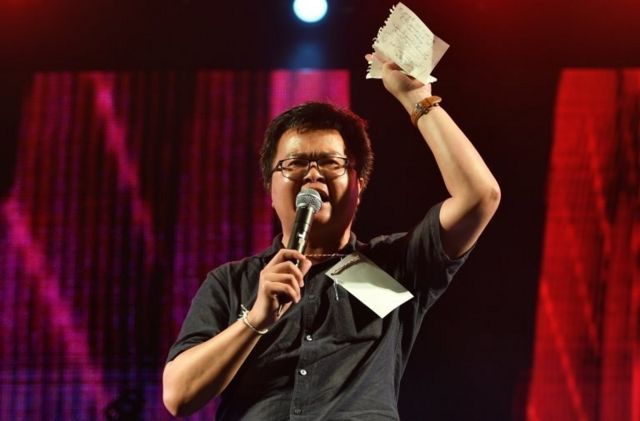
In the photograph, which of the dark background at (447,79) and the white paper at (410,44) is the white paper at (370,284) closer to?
the white paper at (410,44)

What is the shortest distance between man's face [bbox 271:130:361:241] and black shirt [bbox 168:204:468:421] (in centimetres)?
8

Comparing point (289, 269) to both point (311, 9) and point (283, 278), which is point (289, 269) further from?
point (311, 9)

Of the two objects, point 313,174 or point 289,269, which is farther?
point 313,174

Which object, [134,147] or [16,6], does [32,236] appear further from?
[16,6]

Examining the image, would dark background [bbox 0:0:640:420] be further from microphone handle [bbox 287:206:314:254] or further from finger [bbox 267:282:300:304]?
finger [bbox 267:282:300:304]

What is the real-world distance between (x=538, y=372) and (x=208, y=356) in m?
1.58

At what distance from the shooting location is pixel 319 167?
55.2 inches

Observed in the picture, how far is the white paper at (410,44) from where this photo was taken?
4.17 ft

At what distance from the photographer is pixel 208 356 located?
119cm

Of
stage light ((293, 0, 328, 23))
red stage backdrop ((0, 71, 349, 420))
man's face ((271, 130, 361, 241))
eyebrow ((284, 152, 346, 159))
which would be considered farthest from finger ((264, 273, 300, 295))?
stage light ((293, 0, 328, 23))

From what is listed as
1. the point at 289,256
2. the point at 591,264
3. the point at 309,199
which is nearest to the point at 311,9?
the point at 591,264

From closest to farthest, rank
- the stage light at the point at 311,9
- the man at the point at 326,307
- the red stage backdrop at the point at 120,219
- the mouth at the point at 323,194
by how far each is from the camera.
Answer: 1. the man at the point at 326,307
2. the mouth at the point at 323,194
3. the red stage backdrop at the point at 120,219
4. the stage light at the point at 311,9

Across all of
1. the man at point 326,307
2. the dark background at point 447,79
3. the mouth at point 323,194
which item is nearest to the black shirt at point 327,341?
the man at point 326,307

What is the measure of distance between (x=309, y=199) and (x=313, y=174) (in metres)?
0.12
